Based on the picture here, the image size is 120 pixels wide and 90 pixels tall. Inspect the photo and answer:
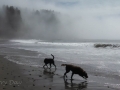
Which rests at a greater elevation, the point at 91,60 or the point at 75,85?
the point at 91,60

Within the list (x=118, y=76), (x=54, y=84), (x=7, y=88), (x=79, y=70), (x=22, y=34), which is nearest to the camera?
(x=7, y=88)

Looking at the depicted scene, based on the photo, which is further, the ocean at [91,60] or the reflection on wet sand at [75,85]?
the ocean at [91,60]

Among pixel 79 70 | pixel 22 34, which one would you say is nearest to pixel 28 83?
pixel 79 70

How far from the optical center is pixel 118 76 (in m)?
13.3

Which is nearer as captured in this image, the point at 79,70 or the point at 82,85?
the point at 82,85

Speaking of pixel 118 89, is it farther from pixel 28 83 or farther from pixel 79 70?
pixel 28 83

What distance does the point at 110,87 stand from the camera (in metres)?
10.2

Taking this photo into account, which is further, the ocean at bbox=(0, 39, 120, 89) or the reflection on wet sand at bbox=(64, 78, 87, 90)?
the ocean at bbox=(0, 39, 120, 89)

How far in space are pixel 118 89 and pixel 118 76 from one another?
145 inches

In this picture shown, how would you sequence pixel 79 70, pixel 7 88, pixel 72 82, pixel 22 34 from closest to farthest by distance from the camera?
pixel 7 88, pixel 72 82, pixel 79 70, pixel 22 34

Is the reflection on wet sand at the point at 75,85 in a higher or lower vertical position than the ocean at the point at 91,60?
lower

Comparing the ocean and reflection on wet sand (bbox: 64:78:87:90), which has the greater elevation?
the ocean

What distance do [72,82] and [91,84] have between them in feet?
3.77

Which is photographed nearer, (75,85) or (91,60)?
(75,85)
